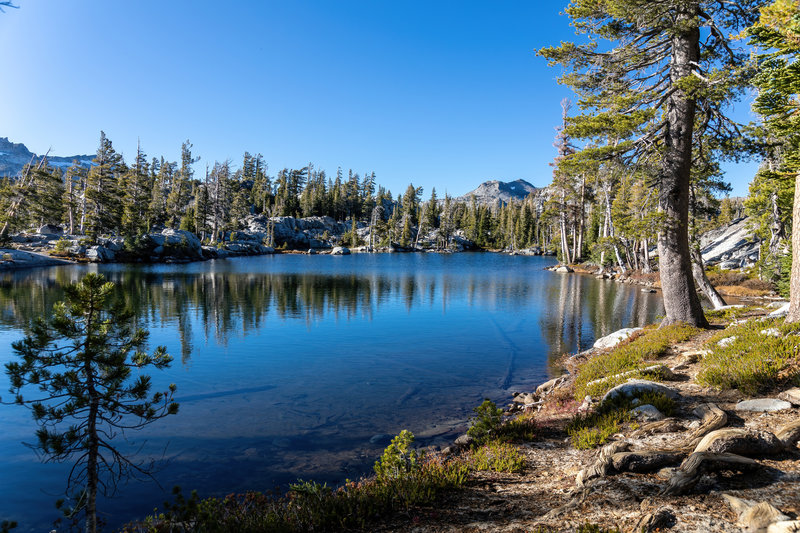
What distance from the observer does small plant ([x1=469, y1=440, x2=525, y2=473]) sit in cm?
612

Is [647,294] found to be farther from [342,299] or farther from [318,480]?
[318,480]

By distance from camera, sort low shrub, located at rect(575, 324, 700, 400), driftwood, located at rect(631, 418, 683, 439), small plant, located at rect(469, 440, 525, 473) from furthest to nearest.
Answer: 1. low shrub, located at rect(575, 324, 700, 400)
2. driftwood, located at rect(631, 418, 683, 439)
3. small plant, located at rect(469, 440, 525, 473)

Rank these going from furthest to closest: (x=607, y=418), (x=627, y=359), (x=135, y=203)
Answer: (x=135, y=203) → (x=627, y=359) → (x=607, y=418)

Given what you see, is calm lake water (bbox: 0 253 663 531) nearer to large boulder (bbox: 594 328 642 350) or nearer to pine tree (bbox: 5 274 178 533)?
pine tree (bbox: 5 274 178 533)

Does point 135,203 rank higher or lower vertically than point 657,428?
higher

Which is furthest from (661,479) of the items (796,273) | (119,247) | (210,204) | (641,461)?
(210,204)

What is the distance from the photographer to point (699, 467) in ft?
14.8

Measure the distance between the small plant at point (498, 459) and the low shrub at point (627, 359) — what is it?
3535 mm

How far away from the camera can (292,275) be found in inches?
1797

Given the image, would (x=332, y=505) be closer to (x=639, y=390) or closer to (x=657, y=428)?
(x=657, y=428)

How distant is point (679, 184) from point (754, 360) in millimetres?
6918

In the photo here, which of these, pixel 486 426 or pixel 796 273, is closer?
pixel 486 426

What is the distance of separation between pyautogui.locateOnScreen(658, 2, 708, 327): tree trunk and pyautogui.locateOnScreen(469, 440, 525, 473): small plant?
9.94 meters

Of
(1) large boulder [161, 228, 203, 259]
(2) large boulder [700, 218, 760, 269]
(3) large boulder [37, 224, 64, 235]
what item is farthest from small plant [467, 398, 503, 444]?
(3) large boulder [37, 224, 64, 235]
